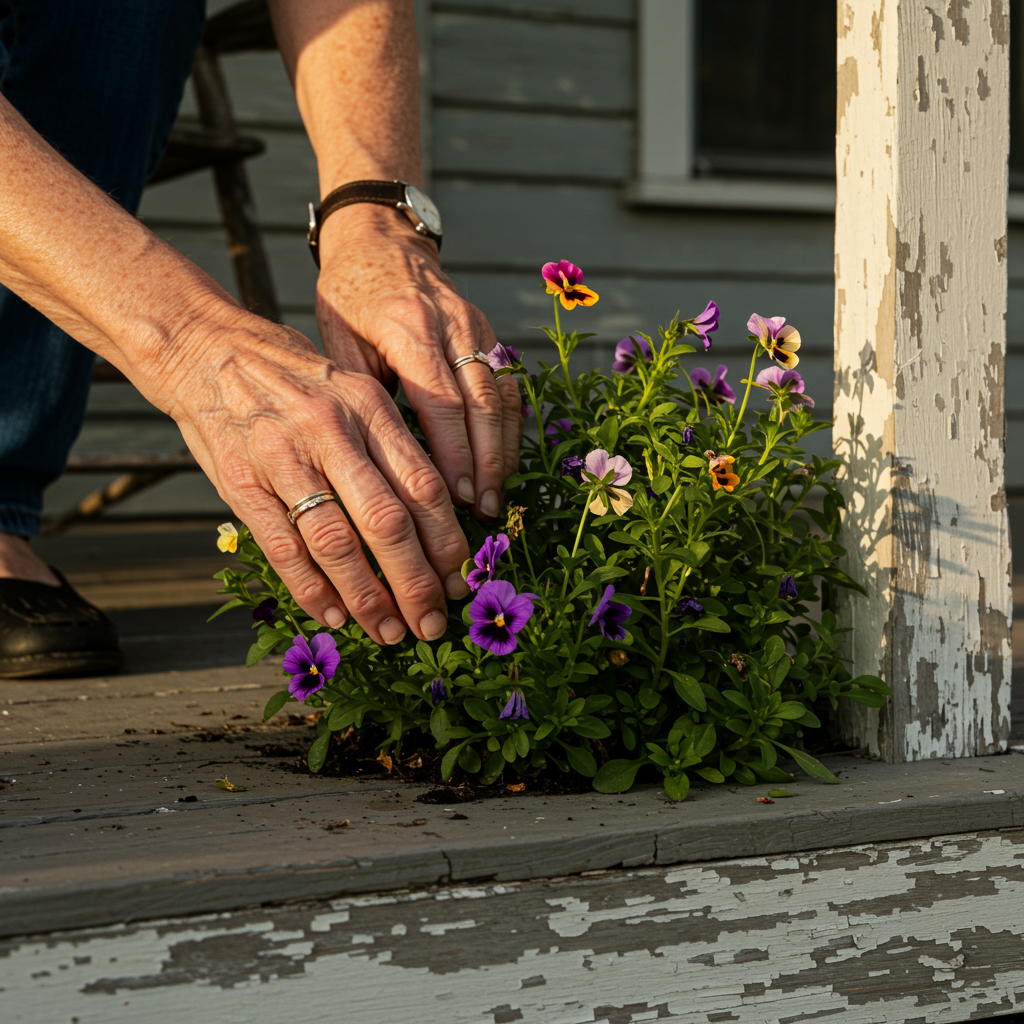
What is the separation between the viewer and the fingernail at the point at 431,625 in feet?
3.24

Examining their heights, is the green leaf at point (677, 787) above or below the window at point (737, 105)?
below

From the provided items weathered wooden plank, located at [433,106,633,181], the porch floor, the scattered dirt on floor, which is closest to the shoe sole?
the porch floor

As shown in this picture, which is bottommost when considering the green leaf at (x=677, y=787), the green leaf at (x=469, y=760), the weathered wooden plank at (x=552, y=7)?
the green leaf at (x=677, y=787)

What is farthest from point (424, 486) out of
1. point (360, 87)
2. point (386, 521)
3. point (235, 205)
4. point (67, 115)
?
point (235, 205)

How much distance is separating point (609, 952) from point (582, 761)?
0.58 ft

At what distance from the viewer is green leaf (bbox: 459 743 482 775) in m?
1.02

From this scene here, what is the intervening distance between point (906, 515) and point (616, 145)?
3.12 meters

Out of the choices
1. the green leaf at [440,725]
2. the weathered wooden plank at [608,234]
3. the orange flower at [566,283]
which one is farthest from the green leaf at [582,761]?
the weathered wooden plank at [608,234]

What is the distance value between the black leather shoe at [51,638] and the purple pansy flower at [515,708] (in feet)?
2.77

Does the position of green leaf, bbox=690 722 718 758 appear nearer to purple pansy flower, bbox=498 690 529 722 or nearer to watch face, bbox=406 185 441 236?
purple pansy flower, bbox=498 690 529 722

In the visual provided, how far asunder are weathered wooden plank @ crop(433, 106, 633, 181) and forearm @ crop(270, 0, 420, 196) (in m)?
2.36

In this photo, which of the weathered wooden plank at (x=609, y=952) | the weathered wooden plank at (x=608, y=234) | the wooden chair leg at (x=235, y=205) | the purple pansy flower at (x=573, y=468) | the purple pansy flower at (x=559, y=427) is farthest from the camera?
the weathered wooden plank at (x=608, y=234)

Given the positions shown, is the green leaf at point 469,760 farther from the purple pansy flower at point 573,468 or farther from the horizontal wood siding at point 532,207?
the horizontal wood siding at point 532,207

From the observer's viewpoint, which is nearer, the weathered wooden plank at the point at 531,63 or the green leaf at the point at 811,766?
the green leaf at the point at 811,766
